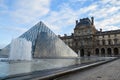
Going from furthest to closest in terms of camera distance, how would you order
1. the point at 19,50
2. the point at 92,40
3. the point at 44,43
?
the point at 92,40
the point at 44,43
the point at 19,50

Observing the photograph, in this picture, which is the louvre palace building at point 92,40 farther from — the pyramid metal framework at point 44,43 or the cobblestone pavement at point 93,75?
the cobblestone pavement at point 93,75

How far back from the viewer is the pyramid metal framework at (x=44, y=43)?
2023cm

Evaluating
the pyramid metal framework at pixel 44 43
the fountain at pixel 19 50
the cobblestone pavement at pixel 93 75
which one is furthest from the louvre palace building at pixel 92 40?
the cobblestone pavement at pixel 93 75

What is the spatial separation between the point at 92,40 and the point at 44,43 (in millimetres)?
40594

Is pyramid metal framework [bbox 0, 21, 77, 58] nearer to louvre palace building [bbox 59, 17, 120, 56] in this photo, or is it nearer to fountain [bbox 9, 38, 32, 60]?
fountain [bbox 9, 38, 32, 60]

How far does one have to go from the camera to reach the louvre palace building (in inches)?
2188

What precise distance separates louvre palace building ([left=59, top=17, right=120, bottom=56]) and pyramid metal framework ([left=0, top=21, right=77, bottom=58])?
118 ft

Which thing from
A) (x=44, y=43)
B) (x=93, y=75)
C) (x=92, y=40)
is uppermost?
(x=92, y=40)

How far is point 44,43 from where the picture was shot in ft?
68.1

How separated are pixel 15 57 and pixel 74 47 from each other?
1911 inches

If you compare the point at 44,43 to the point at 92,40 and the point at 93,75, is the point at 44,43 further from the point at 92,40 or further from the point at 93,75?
the point at 92,40

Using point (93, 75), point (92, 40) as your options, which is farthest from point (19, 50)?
point (92, 40)

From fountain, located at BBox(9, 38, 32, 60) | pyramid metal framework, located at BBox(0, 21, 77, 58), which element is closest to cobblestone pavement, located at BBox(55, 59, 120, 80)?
fountain, located at BBox(9, 38, 32, 60)

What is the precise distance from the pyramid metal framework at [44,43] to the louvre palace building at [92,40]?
118 feet
